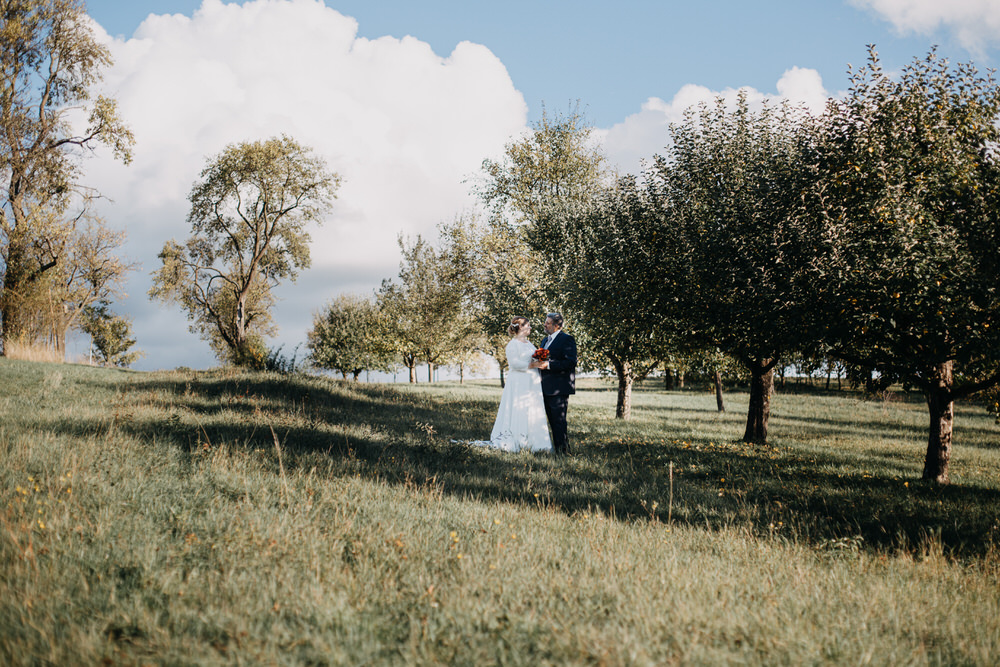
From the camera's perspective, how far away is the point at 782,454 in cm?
1548

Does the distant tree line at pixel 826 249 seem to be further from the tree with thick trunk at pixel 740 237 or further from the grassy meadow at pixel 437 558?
the grassy meadow at pixel 437 558

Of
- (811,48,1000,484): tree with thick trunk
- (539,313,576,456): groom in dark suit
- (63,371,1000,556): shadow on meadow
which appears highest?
(811,48,1000,484): tree with thick trunk

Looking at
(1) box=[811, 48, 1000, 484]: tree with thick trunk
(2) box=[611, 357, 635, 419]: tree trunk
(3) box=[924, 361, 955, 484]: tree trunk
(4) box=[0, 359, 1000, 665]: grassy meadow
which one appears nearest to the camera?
(4) box=[0, 359, 1000, 665]: grassy meadow

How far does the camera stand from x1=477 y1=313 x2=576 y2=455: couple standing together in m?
12.2

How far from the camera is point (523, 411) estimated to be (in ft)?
40.5

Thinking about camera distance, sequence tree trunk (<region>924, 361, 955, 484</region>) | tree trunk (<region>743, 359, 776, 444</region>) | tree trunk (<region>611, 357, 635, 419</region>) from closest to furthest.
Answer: tree trunk (<region>924, 361, 955, 484</region>), tree trunk (<region>743, 359, 776, 444</region>), tree trunk (<region>611, 357, 635, 419</region>)

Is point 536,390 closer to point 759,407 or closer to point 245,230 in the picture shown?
point 759,407

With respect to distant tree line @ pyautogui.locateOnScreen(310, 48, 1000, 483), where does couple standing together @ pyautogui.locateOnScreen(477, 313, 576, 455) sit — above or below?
below

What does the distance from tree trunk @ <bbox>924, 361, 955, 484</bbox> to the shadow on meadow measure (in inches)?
28.3

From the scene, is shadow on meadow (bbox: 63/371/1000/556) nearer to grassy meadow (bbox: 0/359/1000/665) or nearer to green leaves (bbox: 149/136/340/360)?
grassy meadow (bbox: 0/359/1000/665)

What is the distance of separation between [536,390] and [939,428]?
383 inches

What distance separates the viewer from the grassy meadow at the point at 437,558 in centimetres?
379

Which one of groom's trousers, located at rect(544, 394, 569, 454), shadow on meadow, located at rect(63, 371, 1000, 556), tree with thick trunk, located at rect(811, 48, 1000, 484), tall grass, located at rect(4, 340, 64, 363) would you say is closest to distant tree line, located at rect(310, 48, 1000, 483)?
tree with thick trunk, located at rect(811, 48, 1000, 484)

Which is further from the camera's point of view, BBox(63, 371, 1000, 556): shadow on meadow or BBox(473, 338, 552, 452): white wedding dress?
BBox(473, 338, 552, 452): white wedding dress
